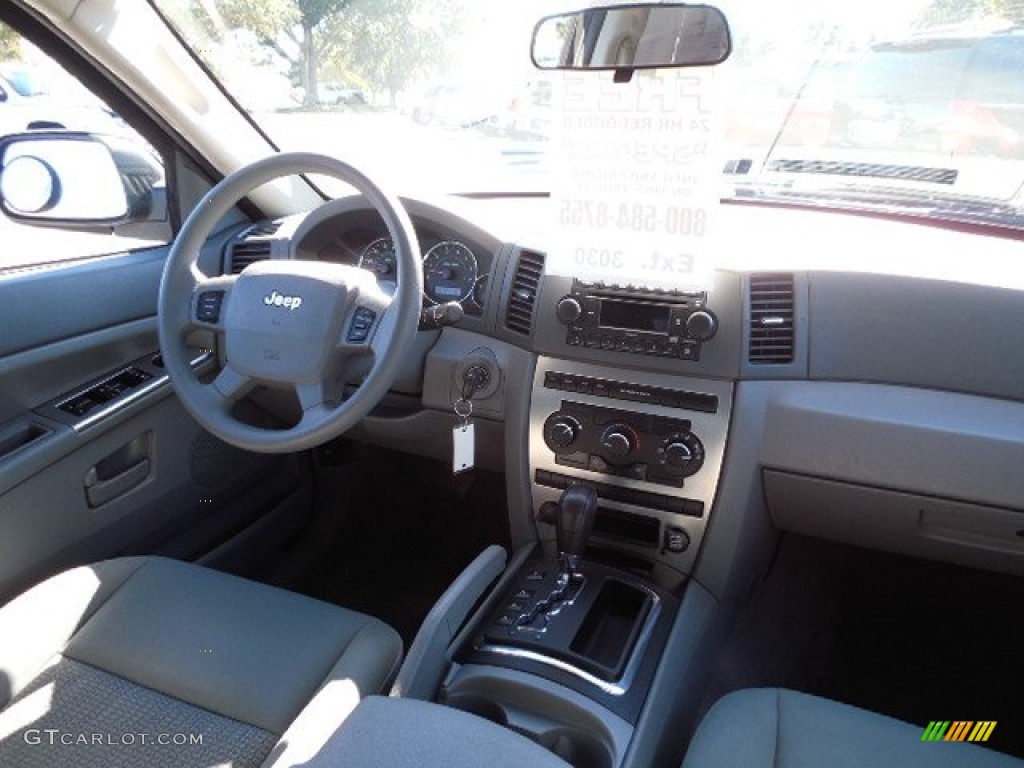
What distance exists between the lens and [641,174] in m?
1.72

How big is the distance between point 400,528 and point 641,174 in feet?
5.51

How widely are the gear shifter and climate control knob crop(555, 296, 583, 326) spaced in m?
0.39

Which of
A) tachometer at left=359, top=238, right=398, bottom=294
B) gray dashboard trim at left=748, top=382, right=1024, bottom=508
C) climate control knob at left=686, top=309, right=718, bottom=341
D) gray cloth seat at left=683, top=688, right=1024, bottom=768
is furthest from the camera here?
tachometer at left=359, top=238, right=398, bottom=294

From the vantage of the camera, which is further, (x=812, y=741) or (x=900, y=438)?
(x=900, y=438)

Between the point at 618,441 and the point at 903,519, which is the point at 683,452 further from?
the point at 903,519

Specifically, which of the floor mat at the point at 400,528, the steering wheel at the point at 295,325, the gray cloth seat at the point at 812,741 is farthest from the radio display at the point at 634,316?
the floor mat at the point at 400,528

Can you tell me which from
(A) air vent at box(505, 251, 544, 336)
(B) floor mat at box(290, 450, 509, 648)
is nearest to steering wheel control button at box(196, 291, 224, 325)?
(A) air vent at box(505, 251, 544, 336)

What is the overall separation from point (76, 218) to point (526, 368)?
128 centimetres

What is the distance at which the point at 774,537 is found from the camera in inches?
91.9

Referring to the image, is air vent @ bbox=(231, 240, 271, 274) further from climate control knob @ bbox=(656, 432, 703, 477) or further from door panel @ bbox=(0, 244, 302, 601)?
climate control knob @ bbox=(656, 432, 703, 477)

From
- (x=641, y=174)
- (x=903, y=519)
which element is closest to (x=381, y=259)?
(x=641, y=174)

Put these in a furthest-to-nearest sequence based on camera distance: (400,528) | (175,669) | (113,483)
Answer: (400,528), (113,483), (175,669)

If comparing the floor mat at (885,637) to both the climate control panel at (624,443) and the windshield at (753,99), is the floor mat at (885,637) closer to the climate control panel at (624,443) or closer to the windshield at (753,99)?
the climate control panel at (624,443)

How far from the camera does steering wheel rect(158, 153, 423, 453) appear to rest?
161cm
